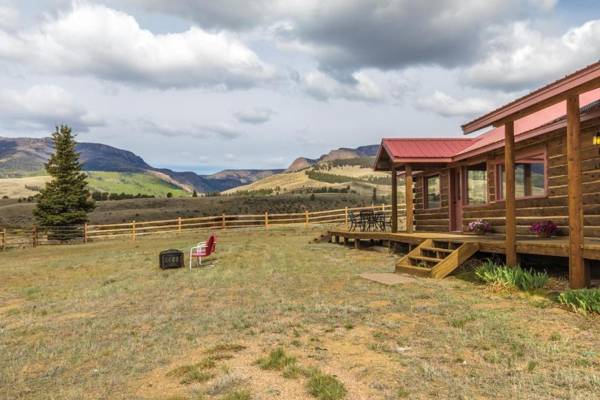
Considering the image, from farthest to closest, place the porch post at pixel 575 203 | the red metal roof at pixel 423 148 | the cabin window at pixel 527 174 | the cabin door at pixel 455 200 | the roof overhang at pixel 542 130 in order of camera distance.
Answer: the cabin door at pixel 455 200 → the red metal roof at pixel 423 148 → the cabin window at pixel 527 174 → the roof overhang at pixel 542 130 → the porch post at pixel 575 203

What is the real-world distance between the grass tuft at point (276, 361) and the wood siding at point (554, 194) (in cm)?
782

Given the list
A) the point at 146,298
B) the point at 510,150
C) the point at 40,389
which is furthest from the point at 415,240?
the point at 40,389

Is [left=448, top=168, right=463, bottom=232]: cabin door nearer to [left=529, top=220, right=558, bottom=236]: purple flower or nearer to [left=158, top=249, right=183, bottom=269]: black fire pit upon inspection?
[left=529, top=220, right=558, bottom=236]: purple flower

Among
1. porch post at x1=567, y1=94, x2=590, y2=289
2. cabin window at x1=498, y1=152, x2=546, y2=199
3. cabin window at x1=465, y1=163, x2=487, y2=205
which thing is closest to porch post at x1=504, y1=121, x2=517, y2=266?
Answer: porch post at x1=567, y1=94, x2=590, y2=289

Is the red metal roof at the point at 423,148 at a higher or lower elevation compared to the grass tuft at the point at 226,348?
higher

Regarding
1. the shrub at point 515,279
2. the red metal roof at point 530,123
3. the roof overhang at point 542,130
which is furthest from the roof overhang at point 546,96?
the shrub at point 515,279

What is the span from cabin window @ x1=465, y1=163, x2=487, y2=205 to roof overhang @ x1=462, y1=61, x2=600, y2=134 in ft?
18.8

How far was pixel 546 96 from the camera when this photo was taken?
8.03 metres

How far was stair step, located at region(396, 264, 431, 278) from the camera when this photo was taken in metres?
10.5

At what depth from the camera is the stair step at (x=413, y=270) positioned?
1051 cm

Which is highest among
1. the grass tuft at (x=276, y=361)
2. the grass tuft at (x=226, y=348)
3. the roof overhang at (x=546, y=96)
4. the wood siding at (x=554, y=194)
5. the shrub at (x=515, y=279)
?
the roof overhang at (x=546, y=96)

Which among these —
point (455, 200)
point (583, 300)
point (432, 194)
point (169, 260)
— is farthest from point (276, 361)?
point (432, 194)

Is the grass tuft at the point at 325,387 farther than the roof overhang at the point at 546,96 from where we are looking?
No

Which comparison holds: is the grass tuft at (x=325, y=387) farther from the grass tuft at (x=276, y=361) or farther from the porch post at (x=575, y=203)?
the porch post at (x=575, y=203)
